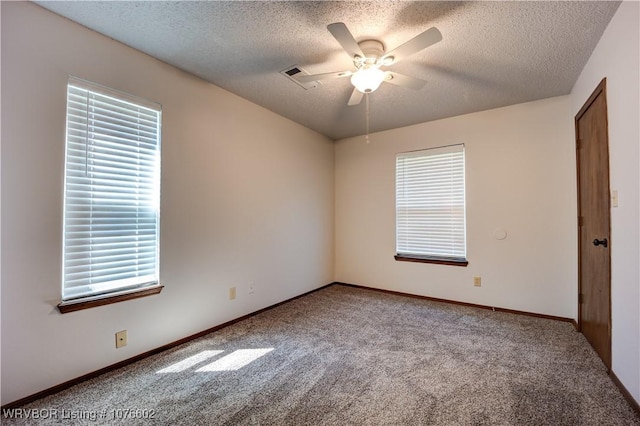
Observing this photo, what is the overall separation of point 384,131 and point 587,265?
8.99 feet

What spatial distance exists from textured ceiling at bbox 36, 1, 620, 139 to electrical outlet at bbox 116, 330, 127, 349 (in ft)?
7.09

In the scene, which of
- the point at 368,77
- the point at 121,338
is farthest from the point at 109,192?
the point at 368,77

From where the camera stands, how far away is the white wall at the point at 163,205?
1.68m

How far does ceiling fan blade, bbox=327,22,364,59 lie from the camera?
5.19 ft

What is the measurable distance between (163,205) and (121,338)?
3.42 feet

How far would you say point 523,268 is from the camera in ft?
10.5

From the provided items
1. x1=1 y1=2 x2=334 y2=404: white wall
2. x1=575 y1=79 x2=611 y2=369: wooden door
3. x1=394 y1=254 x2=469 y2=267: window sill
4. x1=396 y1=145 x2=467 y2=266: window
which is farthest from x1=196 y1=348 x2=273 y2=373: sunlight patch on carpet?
x1=575 y1=79 x2=611 y2=369: wooden door

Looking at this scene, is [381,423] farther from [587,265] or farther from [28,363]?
[587,265]

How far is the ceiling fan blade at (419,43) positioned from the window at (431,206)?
2.13m

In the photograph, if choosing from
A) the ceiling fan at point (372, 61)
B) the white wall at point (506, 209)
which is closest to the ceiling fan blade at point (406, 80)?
the ceiling fan at point (372, 61)

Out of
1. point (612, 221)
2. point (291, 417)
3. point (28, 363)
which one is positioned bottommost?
point (291, 417)

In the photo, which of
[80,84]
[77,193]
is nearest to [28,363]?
[77,193]

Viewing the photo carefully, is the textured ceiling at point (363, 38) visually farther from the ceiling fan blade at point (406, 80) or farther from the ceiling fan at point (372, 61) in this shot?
the ceiling fan blade at point (406, 80)

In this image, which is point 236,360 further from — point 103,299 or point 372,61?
point 372,61
